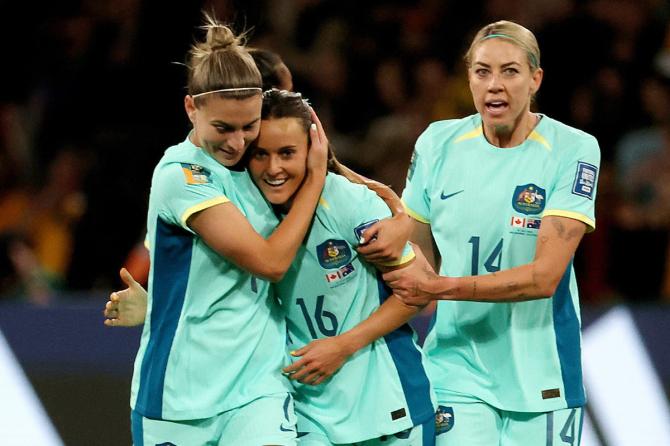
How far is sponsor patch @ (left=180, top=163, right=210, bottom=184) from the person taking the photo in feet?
13.7

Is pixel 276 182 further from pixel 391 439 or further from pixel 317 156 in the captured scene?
pixel 391 439

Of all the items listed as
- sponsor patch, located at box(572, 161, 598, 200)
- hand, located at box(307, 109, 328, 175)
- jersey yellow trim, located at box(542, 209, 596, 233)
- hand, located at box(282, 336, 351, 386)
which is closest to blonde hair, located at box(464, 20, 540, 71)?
sponsor patch, located at box(572, 161, 598, 200)

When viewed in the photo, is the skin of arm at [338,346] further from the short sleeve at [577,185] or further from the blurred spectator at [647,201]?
the blurred spectator at [647,201]

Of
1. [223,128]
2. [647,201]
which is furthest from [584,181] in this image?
[647,201]

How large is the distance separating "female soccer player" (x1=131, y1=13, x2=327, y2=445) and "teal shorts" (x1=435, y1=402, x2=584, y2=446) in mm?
627

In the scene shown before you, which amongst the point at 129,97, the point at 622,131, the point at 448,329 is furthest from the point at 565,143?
the point at 129,97

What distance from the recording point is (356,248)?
438 centimetres

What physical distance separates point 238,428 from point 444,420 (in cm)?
83

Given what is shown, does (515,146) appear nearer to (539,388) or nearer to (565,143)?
(565,143)

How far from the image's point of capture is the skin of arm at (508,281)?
4367 millimetres

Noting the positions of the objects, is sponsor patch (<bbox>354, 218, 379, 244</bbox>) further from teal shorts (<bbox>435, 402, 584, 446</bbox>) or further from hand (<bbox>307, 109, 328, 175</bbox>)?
teal shorts (<bbox>435, 402, 584, 446</bbox>)

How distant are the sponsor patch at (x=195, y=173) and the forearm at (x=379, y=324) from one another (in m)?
0.73

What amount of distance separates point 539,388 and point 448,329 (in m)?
0.41

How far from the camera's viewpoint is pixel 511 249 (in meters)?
4.54
